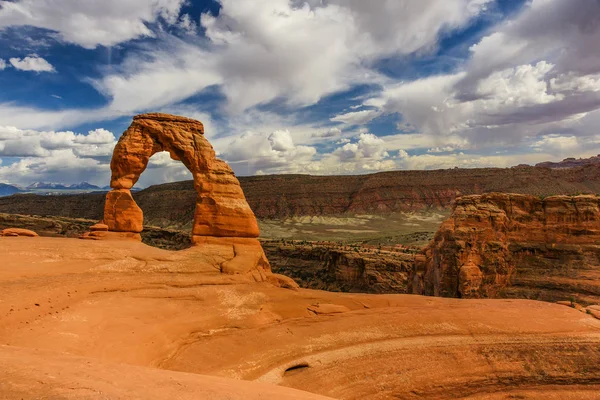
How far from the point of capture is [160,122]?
72.4ft

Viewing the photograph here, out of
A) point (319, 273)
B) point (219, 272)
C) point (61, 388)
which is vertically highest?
point (61, 388)

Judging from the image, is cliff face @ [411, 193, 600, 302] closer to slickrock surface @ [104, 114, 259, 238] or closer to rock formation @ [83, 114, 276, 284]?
rock formation @ [83, 114, 276, 284]

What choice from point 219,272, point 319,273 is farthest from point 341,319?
point 319,273

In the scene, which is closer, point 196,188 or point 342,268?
point 196,188

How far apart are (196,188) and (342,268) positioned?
2899 centimetres

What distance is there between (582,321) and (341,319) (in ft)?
38.2

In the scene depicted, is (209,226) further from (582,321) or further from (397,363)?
(582,321)

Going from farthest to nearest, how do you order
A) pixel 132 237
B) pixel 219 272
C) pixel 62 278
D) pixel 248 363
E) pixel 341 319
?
pixel 132 237 < pixel 219 272 < pixel 341 319 < pixel 62 278 < pixel 248 363

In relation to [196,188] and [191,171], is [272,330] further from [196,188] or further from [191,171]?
[191,171]

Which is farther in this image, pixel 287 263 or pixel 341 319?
pixel 287 263

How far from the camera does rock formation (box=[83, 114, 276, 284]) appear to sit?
68.4ft

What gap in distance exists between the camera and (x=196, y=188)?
71.4 feet

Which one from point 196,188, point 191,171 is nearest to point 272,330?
point 196,188

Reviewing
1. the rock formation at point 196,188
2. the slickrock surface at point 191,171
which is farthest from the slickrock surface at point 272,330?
the slickrock surface at point 191,171
